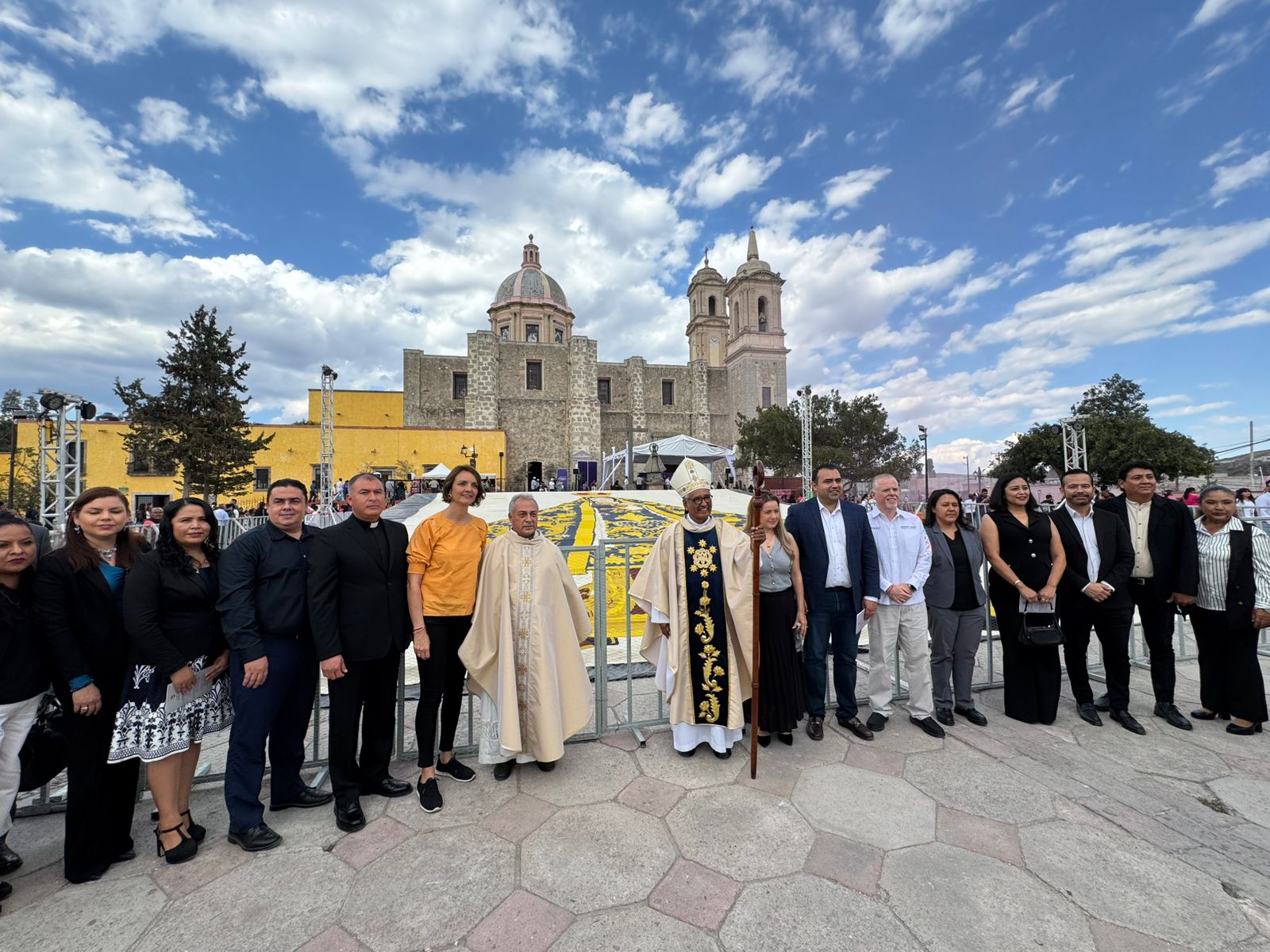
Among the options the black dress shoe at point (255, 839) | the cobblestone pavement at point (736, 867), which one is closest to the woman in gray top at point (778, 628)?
the cobblestone pavement at point (736, 867)

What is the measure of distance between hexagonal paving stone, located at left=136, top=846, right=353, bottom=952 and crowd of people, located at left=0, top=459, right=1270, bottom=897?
0.21m

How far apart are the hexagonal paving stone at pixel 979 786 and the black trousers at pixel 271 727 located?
9.55 ft

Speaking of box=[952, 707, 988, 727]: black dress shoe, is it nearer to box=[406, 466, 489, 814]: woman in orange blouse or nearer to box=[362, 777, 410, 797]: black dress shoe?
box=[406, 466, 489, 814]: woman in orange blouse

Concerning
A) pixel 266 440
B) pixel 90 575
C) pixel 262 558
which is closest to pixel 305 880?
pixel 262 558

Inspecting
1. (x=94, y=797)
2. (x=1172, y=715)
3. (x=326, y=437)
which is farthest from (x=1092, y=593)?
(x=326, y=437)

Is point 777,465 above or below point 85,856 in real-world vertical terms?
A: above

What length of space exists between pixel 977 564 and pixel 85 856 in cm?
450

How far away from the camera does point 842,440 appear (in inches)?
1044

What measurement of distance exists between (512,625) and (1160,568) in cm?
400

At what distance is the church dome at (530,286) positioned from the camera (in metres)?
35.6

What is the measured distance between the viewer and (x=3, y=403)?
1763 inches

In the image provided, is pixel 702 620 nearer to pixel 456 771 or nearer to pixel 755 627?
pixel 755 627

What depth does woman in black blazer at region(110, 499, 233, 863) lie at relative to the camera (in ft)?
6.49

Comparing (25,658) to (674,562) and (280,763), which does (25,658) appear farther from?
(674,562)
